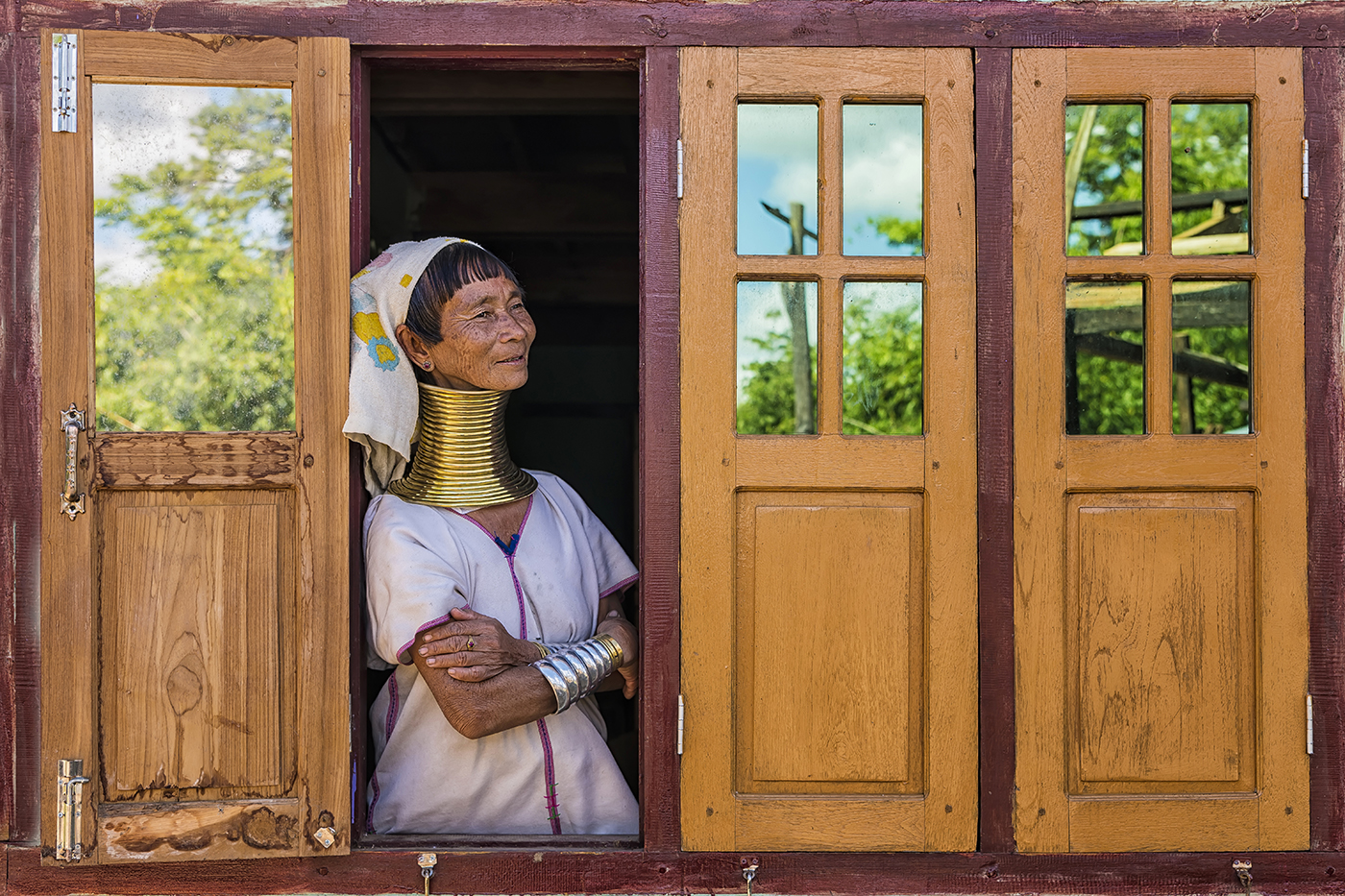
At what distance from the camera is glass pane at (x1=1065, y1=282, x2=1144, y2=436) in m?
2.75

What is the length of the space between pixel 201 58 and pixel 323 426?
933 millimetres

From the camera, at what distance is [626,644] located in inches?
118

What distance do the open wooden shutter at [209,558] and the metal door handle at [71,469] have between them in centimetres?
1

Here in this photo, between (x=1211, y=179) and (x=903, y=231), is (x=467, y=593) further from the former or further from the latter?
(x=1211, y=179)

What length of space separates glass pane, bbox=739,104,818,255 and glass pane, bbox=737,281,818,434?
11 cm

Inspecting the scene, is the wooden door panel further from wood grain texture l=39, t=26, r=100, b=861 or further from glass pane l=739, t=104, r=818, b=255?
wood grain texture l=39, t=26, r=100, b=861

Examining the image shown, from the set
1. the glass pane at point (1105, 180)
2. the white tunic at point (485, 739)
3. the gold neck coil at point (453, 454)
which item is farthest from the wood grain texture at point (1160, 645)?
the gold neck coil at point (453, 454)

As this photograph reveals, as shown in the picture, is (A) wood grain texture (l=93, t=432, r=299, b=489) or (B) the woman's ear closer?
(A) wood grain texture (l=93, t=432, r=299, b=489)

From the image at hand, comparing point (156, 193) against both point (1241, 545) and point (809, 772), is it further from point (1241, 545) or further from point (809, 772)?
point (1241, 545)

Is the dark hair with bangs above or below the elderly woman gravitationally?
above

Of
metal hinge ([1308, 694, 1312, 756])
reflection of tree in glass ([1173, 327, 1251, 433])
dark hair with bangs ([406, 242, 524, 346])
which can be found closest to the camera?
metal hinge ([1308, 694, 1312, 756])

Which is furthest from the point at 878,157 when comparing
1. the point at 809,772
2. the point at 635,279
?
the point at 635,279

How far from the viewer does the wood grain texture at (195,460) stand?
2.63 metres

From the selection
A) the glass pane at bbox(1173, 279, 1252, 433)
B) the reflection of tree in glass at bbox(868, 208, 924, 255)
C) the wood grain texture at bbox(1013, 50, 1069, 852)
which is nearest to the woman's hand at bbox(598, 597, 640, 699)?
the wood grain texture at bbox(1013, 50, 1069, 852)
